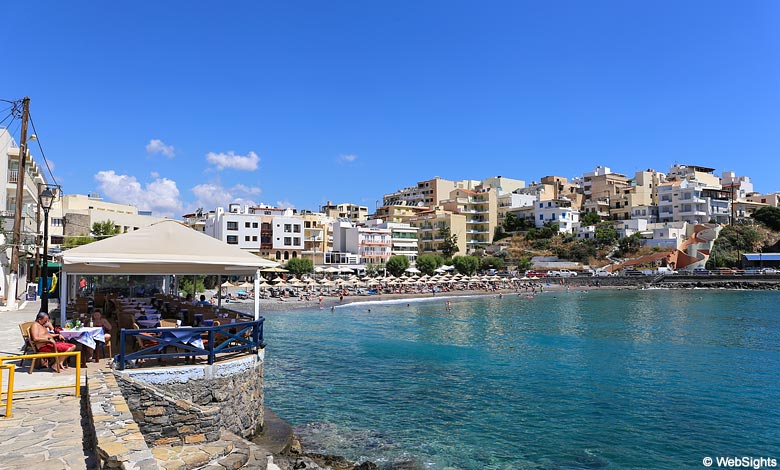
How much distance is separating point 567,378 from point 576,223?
10381 centimetres

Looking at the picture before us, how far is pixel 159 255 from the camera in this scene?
11.1 meters

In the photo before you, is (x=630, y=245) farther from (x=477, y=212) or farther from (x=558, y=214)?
(x=477, y=212)

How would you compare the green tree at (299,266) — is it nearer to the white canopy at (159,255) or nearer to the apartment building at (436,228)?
the apartment building at (436,228)

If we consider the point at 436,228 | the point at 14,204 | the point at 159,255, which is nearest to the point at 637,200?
the point at 436,228

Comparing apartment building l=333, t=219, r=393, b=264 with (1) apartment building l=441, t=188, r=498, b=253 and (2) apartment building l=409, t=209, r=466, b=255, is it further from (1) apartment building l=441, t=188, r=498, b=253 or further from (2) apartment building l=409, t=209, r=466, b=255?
(1) apartment building l=441, t=188, r=498, b=253

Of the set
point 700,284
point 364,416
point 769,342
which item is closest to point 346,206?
point 700,284

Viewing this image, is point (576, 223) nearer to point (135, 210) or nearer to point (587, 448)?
point (135, 210)

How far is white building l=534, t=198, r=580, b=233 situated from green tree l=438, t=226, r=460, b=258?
22729 millimetres

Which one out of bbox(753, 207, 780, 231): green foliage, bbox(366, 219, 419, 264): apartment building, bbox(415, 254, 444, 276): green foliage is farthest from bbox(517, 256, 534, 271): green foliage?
bbox(753, 207, 780, 231): green foliage

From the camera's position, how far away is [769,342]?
3095 centimetres

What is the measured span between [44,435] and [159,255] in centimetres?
447

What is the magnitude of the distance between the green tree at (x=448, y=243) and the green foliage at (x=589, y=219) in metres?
31.2

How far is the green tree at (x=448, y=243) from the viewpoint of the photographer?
105562 millimetres

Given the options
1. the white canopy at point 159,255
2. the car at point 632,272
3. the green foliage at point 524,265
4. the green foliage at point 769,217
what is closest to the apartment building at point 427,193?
the green foliage at point 524,265
